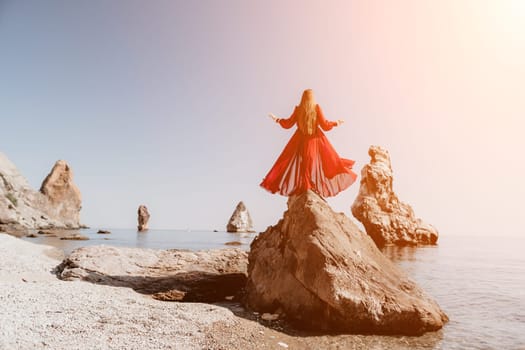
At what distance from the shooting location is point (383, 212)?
58469mm

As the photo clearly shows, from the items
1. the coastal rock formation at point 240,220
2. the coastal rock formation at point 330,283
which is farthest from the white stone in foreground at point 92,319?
the coastal rock formation at point 240,220

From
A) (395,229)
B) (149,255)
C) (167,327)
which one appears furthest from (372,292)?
(395,229)

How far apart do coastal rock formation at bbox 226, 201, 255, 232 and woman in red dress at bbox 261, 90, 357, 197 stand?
105 m

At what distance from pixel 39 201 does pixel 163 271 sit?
103669 mm

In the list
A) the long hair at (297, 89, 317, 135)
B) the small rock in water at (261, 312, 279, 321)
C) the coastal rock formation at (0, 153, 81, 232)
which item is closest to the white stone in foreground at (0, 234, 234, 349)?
the small rock in water at (261, 312, 279, 321)

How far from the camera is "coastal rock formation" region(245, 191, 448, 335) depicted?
8398 mm

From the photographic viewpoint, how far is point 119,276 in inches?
491

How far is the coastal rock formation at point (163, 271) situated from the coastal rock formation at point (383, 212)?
46.4m

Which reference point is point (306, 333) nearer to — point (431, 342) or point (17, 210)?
point (431, 342)

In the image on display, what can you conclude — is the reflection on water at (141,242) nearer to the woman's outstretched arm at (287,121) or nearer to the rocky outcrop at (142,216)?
the woman's outstretched arm at (287,121)

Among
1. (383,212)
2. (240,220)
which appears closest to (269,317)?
(383,212)

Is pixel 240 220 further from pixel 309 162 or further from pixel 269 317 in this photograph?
pixel 269 317

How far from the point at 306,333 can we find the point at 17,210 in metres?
96.1

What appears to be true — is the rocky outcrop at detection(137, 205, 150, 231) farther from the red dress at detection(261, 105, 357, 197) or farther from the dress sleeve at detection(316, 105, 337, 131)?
the dress sleeve at detection(316, 105, 337, 131)
